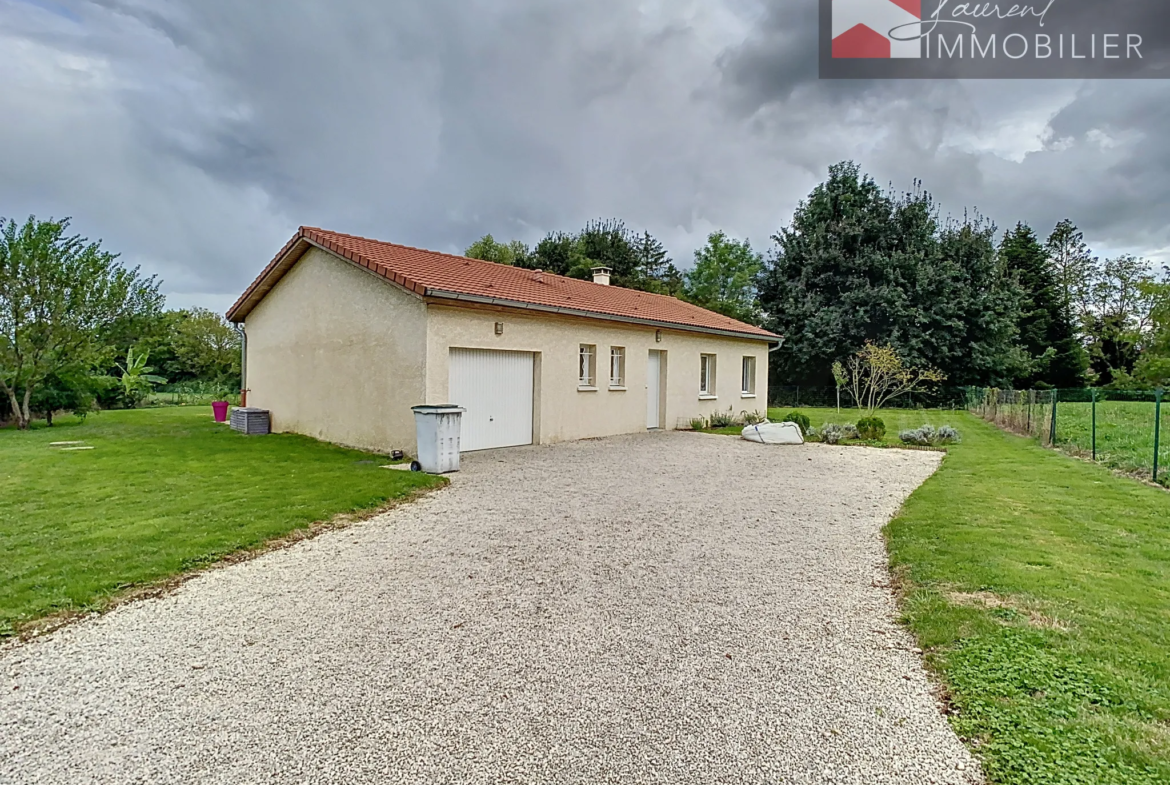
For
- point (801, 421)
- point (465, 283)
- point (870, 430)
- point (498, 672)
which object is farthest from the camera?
point (801, 421)

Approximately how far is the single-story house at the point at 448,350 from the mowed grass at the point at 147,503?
144 cm

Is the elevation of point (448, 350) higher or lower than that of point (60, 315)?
lower

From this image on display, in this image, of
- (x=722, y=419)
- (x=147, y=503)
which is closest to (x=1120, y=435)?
(x=722, y=419)

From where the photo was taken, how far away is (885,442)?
14492 millimetres

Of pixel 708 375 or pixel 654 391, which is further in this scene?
pixel 708 375

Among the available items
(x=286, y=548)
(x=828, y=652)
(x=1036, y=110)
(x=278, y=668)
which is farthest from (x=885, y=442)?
(x=278, y=668)

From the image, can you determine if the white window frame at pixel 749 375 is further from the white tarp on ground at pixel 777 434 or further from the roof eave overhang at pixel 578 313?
the white tarp on ground at pixel 777 434

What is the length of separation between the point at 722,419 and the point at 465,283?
953 cm

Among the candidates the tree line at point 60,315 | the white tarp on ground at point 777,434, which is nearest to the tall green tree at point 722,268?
the white tarp on ground at point 777,434

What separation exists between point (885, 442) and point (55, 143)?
20720 millimetres

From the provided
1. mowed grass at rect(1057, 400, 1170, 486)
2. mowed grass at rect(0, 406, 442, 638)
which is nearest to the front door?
mowed grass at rect(0, 406, 442, 638)

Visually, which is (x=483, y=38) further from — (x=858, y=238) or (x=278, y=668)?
(x=858, y=238)

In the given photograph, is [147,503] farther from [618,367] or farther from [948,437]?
[948,437]

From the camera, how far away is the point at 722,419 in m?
18.0
